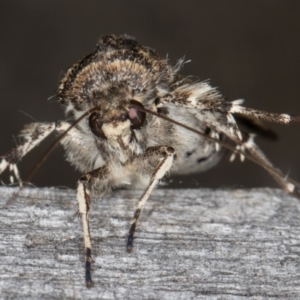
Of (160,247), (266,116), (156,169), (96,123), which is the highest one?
(266,116)

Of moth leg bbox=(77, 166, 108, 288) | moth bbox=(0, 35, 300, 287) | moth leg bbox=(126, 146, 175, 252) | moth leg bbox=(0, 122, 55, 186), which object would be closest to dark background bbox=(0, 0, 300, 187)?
moth bbox=(0, 35, 300, 287)

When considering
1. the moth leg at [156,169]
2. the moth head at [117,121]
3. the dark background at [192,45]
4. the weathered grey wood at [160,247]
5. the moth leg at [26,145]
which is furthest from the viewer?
the dark background at [192,45]

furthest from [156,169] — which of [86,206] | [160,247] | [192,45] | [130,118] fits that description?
[192,45]

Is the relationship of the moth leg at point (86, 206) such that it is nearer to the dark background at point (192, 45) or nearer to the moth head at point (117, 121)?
the moth head at point (117, 121)

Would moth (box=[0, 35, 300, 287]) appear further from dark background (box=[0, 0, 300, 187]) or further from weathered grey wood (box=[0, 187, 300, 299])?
dark background (box=[0, 0, 300, 187])

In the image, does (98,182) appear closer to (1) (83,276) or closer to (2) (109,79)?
(2) (109,79)

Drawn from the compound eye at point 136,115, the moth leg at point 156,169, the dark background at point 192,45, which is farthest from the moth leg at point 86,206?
the dark background at point 192,45

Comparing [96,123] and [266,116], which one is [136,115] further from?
[266,116]
